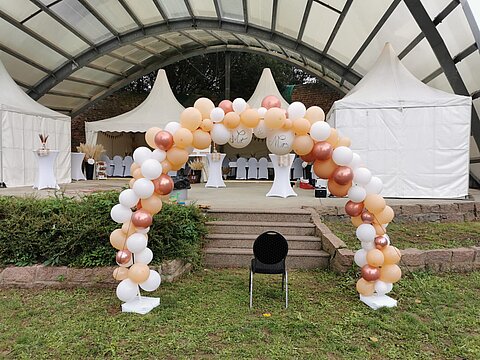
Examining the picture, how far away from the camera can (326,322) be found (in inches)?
118

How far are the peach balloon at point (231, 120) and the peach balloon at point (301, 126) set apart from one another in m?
0.51

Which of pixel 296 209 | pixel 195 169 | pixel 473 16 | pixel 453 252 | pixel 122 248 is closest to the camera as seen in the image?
pixel 122 248

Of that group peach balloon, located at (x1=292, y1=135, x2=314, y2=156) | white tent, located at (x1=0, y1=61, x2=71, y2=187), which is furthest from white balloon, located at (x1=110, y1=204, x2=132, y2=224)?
white tent, located at (x1=0, y1=61, x2=71, y2=187)

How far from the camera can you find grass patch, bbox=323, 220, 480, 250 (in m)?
4.75

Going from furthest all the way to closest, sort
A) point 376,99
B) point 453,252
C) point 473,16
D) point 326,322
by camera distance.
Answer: point 376,99
point 473,16
point 453,252
point 326,322

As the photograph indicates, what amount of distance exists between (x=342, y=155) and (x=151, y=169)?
163 cm

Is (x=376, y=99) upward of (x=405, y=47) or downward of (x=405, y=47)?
downward

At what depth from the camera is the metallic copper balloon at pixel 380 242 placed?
3387mm

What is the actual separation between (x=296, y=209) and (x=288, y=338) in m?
3.06

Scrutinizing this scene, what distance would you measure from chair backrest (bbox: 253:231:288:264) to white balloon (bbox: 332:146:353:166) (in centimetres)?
84

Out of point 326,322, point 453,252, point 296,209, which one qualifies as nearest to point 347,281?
point 326,322

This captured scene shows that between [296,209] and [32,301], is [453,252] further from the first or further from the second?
[32,301]

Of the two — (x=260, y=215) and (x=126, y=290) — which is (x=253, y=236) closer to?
(x=260, y=215)

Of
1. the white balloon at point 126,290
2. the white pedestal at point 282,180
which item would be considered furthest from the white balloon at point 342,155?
the white pedestal at point 282,180
